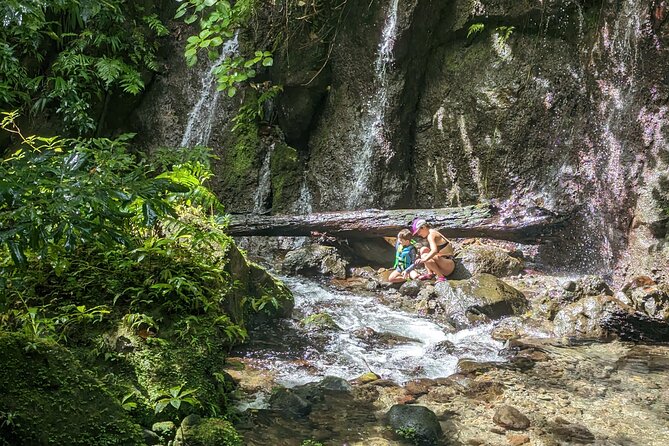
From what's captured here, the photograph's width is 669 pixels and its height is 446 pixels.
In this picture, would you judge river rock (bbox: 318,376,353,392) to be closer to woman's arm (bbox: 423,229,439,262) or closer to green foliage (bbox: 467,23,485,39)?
woman's arm (bbox: 423,229,439,262)

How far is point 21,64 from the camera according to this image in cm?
1034

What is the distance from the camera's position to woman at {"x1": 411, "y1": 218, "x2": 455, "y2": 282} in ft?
26.1

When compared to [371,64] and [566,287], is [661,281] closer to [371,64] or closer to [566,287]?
[566,287]

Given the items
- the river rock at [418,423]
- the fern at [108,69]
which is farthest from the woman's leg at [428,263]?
the fern at [108,69]

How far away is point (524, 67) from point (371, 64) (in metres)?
2.75

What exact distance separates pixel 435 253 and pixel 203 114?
249 inches

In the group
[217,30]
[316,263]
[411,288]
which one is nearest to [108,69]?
[217,30]

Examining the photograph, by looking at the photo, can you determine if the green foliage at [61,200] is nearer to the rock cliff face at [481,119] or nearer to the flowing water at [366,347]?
the flowing water at [366,347]

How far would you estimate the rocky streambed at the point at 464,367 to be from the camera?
3697 millimetres

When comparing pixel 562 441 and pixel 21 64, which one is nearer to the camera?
pixel 562 441

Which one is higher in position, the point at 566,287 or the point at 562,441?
the point at 566,287

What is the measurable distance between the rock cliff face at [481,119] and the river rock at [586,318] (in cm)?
162

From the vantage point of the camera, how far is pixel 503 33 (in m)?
9.31

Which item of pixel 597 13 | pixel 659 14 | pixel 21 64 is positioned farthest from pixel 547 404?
pixel 21 64
